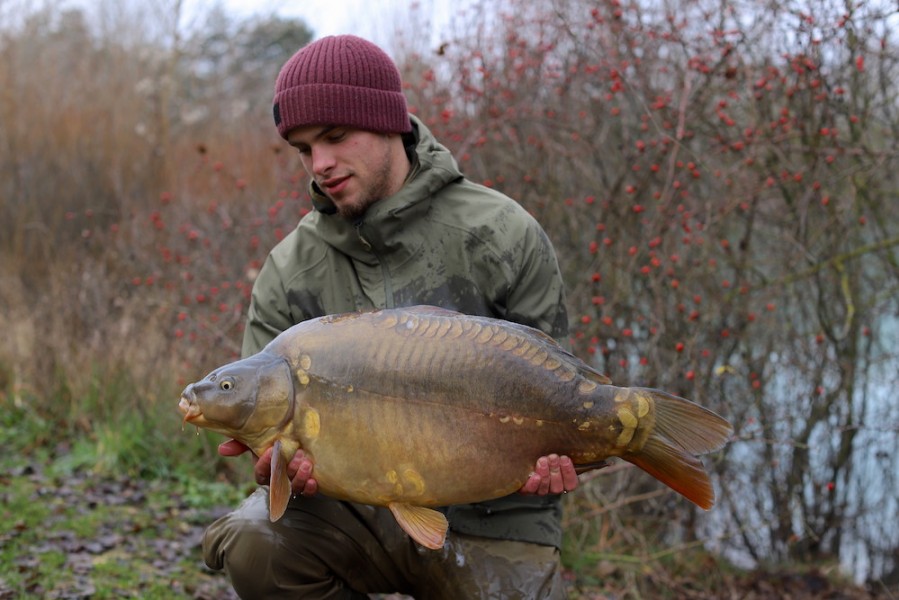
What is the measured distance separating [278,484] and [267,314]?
2.26 ft

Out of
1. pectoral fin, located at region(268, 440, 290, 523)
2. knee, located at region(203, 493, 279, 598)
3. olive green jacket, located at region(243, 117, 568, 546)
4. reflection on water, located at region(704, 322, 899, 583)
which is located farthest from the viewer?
reflection on water, located at region(704, 322, 899, 583)

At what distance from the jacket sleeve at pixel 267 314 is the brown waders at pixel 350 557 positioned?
376 millimetres

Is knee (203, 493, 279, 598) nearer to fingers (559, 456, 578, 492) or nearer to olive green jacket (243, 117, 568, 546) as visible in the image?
olive green jacket (243, 117, 568, 546)

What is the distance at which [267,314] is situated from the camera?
99.0 inches

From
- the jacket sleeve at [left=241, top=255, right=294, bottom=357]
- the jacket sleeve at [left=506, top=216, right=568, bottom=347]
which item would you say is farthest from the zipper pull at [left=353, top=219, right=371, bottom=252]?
the jacket sleeve at [left=506, top=216, right=568, bottom=347]

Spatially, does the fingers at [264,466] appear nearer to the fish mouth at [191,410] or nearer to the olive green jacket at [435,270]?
the fish mouth at [191,410]

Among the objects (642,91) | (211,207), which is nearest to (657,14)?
(642,91)

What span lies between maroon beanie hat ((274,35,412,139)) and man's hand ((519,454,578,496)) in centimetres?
93

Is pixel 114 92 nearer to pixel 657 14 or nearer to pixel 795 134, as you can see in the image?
pixel 657 14

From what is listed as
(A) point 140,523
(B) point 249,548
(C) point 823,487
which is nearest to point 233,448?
(B) point 249,548

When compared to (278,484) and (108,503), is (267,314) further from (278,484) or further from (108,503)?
(108,503)

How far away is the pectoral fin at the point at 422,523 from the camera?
197 cm

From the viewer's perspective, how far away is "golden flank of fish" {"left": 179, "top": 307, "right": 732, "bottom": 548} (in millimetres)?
Result: 1952

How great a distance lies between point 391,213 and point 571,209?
97.6 inches
